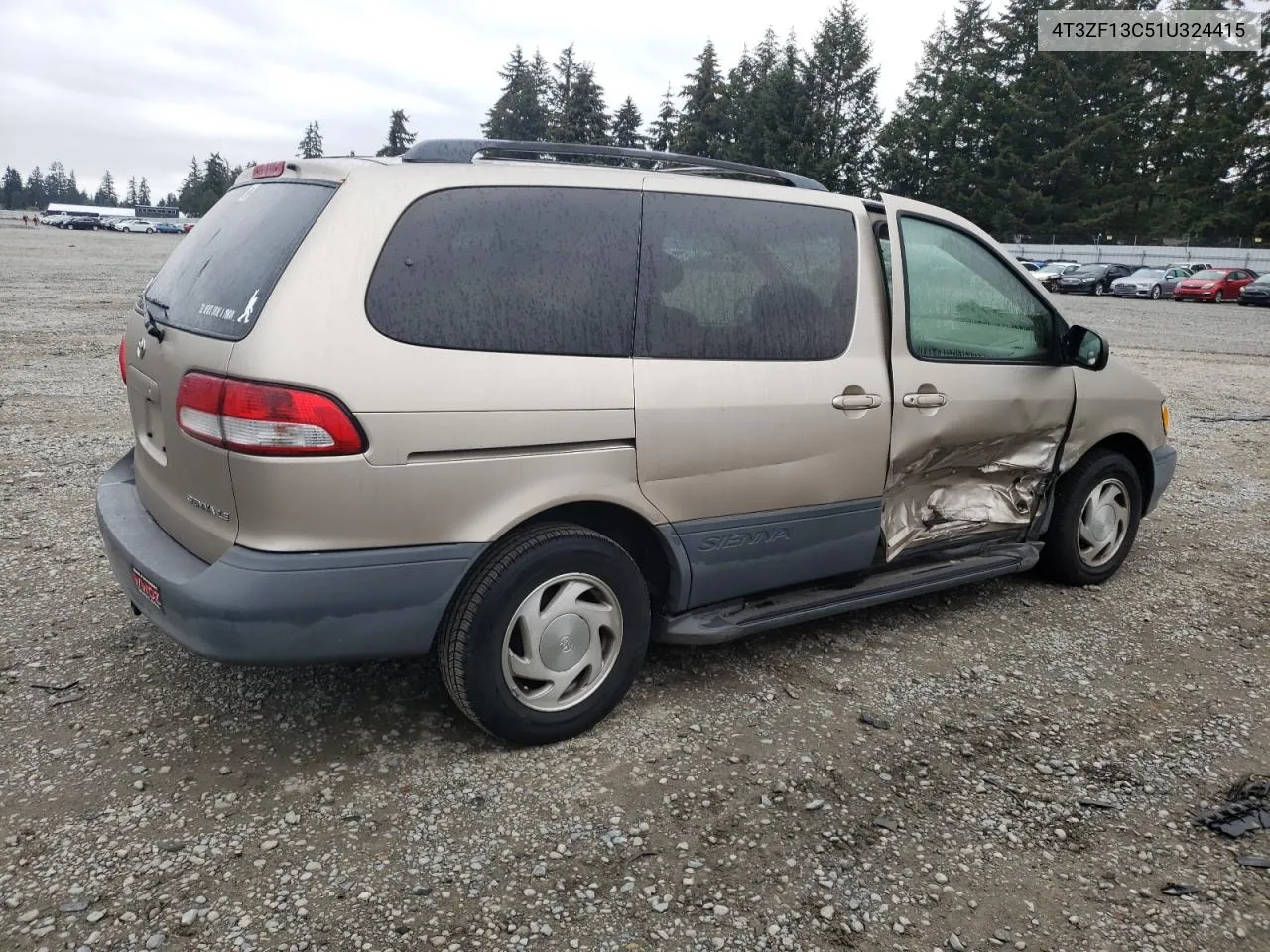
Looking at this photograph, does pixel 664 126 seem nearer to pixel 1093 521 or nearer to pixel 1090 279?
pixel 1090 279

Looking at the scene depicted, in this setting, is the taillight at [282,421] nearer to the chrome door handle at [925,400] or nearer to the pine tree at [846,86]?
the chrome door handle at [925,400]

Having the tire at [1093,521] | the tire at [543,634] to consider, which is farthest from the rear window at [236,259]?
the tire at [1093,521]

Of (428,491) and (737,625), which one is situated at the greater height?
(428,491)

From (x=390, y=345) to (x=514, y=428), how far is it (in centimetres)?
43

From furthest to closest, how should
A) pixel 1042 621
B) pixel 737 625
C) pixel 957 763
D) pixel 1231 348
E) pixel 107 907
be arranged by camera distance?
pixel 1231 348
pixel 1042 621
pixel 737 625
pixel 957 763
pixel 107 907

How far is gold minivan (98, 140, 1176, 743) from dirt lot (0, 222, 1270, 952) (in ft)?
1.07

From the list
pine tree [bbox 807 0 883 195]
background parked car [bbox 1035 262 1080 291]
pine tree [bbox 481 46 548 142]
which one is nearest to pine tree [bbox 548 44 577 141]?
pine tree [bbox 481 46 548 142]

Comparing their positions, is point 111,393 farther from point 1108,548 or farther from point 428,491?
point 1108,548

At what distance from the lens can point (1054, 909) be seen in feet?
8.25

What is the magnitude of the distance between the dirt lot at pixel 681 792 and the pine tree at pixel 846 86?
63528mm

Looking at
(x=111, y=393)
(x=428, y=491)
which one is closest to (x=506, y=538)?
(x=428, y=491)

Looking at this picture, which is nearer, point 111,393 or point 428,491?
point 428,491

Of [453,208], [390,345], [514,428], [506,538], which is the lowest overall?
[506,538]

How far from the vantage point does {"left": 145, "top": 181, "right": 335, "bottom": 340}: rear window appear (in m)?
2.79
